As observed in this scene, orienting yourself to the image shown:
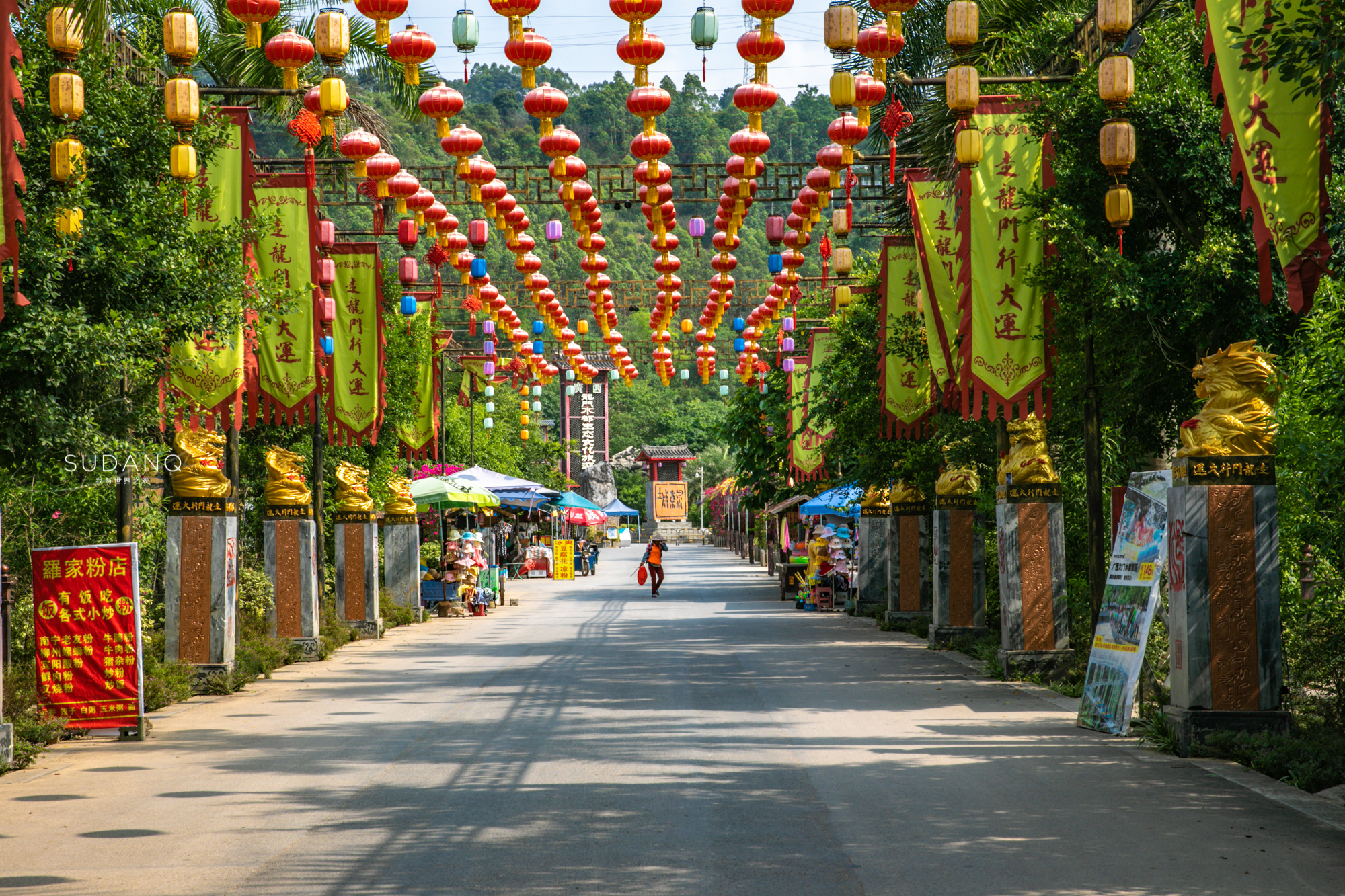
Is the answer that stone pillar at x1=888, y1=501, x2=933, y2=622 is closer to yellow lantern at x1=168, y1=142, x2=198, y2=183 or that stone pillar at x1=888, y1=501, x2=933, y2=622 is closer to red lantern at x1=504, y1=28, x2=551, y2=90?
red lantern at x1=504, y1=28, x2=551, y2=90

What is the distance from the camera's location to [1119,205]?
→ 11383 mm

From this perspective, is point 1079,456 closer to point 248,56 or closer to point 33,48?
point 33,48

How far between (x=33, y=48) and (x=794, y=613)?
805 inches

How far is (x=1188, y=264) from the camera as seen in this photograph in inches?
453

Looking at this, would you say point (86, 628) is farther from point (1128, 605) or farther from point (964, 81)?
point (964, 81)

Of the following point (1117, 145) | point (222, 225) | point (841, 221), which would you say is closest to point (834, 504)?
point (841, 221)

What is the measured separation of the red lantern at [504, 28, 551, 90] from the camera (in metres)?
11.9

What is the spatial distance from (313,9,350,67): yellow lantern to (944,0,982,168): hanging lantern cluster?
5343mm

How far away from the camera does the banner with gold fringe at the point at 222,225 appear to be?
13445mm

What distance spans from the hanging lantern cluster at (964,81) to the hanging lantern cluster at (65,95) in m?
7.02

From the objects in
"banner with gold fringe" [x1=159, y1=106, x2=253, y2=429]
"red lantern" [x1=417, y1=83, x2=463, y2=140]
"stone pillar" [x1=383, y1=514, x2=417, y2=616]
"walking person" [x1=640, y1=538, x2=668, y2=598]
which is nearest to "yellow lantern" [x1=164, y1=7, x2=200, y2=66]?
"banner with gold fringe" [x1=159, y1=106, x2=253, y2=429]

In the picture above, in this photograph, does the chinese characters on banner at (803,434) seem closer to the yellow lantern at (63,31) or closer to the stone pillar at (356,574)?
the stone pillar at (356,574)

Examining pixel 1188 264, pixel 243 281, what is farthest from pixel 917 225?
pixel 243 281

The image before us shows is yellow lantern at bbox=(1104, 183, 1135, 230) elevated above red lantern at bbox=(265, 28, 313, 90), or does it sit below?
below
